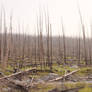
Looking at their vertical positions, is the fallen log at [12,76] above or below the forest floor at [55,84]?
above

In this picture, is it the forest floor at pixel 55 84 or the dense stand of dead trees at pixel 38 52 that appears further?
the dense stand of dead trees at pixel 38 52

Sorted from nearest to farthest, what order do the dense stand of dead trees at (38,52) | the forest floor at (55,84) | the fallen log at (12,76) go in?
the forest floor at (55,84), the fallen log at (12,76), the dense stand of dead trees at (38,52)

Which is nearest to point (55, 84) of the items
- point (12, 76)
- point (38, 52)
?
point (12, 76)

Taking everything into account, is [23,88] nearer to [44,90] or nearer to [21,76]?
[44,90]

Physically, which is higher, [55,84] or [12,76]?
[12,76]

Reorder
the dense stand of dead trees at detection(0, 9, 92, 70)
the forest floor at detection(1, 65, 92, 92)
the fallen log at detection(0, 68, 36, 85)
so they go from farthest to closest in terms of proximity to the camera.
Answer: the dense stand of dead trees at detection(0, 9, 92, 70) → the fallen log at detection(0, 68, 36, 85) → the forest floor at detection(1, 65, 92, 92)

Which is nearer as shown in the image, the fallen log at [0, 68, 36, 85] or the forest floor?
the forest floor

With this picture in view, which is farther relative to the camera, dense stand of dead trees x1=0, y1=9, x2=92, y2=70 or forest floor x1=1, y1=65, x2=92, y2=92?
dense stand of dead trees x1=0, y1=9, x2=92, y2=70

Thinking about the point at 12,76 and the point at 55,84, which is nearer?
the point at 55,84

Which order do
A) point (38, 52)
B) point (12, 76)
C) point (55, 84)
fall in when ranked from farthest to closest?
1. point (38, 52)
2. point (12, 76)
3. point (55, 84)

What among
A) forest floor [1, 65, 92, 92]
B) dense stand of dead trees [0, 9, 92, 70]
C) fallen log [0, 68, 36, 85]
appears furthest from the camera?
dense stand of dead trees [0, 9, 92, 70]

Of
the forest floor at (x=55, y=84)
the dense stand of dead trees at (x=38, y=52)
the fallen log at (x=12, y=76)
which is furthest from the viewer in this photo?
the dense stand of dead trees at (x=38, y=52)

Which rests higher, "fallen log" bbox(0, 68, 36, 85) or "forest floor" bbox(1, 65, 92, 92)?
"fallen log" bbox(0, 68, 36, 85)

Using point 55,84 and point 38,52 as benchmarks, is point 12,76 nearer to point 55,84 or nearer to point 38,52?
point 55,84
